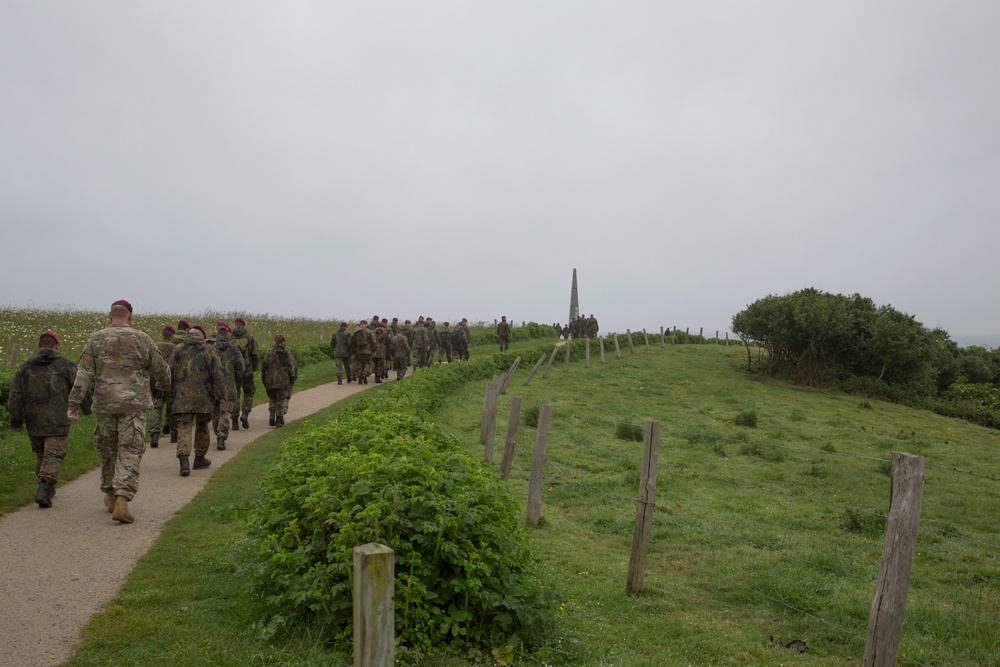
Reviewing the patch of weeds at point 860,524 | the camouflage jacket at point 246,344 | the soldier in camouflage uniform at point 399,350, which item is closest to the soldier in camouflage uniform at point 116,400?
the camouflage jacket at point 246,344

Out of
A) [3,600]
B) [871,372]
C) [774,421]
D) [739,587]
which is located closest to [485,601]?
[3,600]

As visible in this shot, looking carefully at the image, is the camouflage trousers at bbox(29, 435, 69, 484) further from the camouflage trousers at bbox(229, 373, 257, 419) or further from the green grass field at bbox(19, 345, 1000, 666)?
the camouflage trousers at bbox(229, 373, 257, 419)

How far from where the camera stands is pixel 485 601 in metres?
4.63

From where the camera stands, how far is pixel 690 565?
8570mm

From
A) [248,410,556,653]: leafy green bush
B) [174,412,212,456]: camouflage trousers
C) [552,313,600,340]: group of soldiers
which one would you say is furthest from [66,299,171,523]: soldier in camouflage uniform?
[552,313,600,340]: group of soldiers

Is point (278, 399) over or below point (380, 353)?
below

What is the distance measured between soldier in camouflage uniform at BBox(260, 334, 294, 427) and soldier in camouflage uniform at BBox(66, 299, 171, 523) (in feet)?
21.0

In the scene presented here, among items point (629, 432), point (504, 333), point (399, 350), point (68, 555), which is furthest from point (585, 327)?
point (68, 555)

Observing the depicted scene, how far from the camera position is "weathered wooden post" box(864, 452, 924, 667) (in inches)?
194

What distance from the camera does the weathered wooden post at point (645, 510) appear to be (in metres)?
7.14

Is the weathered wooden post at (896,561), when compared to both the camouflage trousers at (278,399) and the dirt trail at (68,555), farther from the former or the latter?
the camouflage trousers at (278,399)

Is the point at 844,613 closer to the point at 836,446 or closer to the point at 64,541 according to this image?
the point at 64,541

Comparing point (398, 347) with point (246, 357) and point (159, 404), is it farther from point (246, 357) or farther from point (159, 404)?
point (159, 404)

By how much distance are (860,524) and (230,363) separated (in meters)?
10.7
